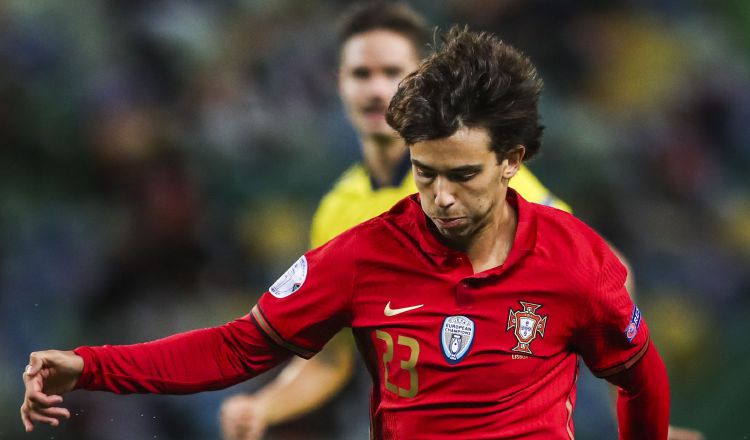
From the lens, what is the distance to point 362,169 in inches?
190

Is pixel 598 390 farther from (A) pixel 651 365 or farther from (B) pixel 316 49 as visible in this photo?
(A) pixel 651 365

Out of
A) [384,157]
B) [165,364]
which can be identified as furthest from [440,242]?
[384,157]

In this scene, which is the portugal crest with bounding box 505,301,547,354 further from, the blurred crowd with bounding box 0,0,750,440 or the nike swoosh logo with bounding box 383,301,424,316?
the blurred crowd with bounding box 0,0,750,440

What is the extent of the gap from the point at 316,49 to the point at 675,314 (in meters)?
2.56

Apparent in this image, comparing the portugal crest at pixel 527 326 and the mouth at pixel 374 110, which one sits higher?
the mouth at pixel 374 110

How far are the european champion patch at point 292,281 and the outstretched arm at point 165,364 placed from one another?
11 centimetres

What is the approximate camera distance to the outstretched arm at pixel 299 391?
4570 mm

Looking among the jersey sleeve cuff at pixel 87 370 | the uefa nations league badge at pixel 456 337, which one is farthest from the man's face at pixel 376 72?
the jersey sleeve cuff at pixel 87 370

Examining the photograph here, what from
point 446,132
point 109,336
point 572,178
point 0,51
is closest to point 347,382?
point 109,336

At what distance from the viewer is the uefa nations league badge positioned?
2.71 metres

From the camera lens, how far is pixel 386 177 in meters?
4.55

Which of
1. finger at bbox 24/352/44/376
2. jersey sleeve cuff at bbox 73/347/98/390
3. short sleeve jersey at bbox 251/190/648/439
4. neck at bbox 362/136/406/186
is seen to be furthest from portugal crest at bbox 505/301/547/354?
neck at bbox 362/136/406/186

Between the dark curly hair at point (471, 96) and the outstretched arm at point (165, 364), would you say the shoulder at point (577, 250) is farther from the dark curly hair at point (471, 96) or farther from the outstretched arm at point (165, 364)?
the outstretched arm at point (165, 364)

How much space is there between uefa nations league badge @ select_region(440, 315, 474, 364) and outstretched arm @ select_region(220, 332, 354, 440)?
1.98 m
